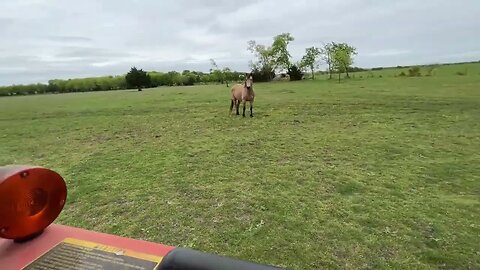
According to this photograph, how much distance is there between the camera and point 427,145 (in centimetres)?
585

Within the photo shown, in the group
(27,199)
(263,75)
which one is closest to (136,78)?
(263,75)

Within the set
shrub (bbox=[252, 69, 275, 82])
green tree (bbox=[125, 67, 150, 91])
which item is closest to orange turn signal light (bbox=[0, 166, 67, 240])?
green tree (bbox=[125, 67, 150, 91])

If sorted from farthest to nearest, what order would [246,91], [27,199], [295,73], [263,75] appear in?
[263,75] < [295,73] < [246,91] < [27,199]

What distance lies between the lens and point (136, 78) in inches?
1421

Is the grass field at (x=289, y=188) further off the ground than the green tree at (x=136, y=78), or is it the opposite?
the green tree at (x=136, y=78)

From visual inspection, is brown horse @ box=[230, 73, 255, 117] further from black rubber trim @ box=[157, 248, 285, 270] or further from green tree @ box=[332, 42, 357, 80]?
green tree @ box=[332, 42, 357, 80]

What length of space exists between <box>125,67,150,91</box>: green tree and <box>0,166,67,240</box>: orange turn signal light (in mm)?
36202

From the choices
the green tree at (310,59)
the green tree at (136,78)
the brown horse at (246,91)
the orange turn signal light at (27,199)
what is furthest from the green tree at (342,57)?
the orange turn signal light at (27,199)

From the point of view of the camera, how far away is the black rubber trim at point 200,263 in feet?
2.99

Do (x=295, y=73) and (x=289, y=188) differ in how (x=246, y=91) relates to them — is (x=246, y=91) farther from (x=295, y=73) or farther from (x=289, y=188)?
(x=295, y=73)

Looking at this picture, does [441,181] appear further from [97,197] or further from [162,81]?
[162,81]

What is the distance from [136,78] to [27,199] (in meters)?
37.1

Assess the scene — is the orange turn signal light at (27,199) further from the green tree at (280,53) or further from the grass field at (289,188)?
the green tree at (280,53)

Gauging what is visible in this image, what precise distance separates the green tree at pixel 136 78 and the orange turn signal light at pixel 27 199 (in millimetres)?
36202
